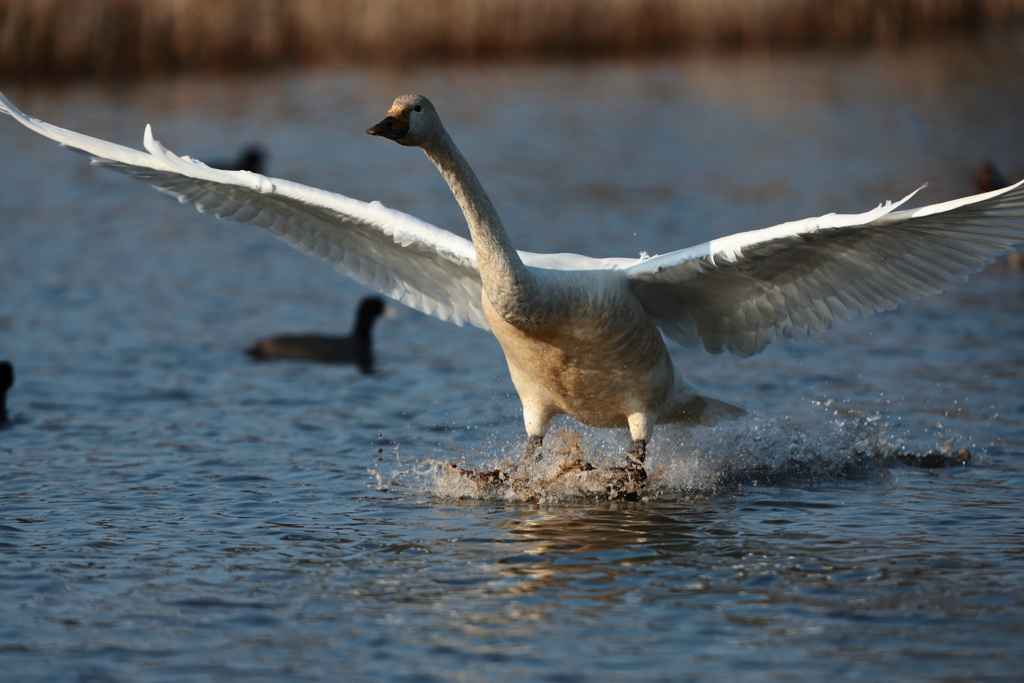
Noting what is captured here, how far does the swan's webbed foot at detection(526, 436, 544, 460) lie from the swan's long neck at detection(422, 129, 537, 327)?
126 cm

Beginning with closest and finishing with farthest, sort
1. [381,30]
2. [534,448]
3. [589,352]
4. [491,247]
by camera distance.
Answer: [491,247], [589,352], [534,448], [381,30]

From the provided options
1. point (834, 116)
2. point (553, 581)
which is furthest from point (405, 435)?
point (834, 116)

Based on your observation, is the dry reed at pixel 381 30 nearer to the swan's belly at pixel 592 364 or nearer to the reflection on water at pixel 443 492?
the reflection on water at pixel 443 492

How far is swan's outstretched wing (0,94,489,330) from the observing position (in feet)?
24.4

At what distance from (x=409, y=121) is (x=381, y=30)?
2226 cm

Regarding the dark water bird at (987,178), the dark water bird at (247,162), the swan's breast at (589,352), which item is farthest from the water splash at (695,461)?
the dark water bird at (247,162)

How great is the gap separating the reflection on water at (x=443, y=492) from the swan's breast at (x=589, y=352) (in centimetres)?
64

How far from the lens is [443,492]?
8047 millimetres

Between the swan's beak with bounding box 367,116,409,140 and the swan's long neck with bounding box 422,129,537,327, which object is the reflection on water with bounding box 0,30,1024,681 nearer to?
the swan's long neck with bounding box 422,129,537,327

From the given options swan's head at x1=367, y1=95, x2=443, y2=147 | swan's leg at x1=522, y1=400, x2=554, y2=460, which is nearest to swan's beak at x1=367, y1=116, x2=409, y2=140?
swan's head at x1=367, y1=95, x2=443, y2=147

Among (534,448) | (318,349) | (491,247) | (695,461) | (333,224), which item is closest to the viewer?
(491,247)

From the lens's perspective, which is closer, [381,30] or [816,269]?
[816,269]

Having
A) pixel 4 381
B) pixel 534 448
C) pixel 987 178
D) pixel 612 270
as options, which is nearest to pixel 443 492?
pixel 534 448

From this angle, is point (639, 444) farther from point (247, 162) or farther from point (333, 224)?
point (247, 162)
